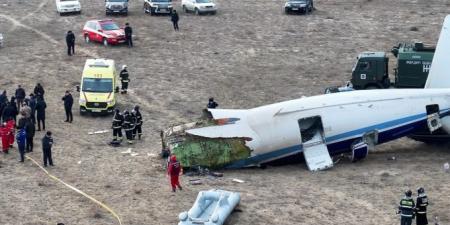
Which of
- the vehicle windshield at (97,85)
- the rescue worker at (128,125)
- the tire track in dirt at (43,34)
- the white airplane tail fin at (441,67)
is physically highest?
the white airplane tail fin at (441,67)

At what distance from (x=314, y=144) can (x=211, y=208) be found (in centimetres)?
765

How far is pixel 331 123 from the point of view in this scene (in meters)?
33.7

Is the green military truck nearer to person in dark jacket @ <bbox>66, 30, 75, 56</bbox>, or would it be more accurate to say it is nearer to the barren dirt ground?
the barren dirt ground

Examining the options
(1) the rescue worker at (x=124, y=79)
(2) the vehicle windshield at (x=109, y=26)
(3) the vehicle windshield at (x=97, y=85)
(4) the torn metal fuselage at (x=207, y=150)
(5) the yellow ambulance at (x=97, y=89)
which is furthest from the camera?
(2) the vehicle windshield at (x=109, y=26)

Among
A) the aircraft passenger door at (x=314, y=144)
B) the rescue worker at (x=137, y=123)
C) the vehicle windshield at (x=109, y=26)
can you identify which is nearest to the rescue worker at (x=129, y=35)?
the vehicle windshield at (x=109, y=26)

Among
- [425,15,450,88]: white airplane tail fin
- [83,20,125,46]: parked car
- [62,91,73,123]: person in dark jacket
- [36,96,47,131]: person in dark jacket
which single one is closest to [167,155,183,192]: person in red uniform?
[36,96,47,131]: person in dark jacket

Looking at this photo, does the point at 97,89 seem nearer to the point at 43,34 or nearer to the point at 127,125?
the point at 127,125

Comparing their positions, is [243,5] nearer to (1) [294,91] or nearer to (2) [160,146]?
(1) [294,91]

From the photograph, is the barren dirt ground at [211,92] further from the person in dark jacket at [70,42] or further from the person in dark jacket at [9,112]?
the person in dark jacket at [9,112]

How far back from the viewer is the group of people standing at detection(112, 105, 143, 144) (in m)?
36.3

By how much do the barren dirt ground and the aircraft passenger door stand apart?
1.59 feet

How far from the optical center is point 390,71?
47.9m

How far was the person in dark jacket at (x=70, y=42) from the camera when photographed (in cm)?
5112

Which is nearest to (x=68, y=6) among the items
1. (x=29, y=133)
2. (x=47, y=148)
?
(x=29, y=133)
